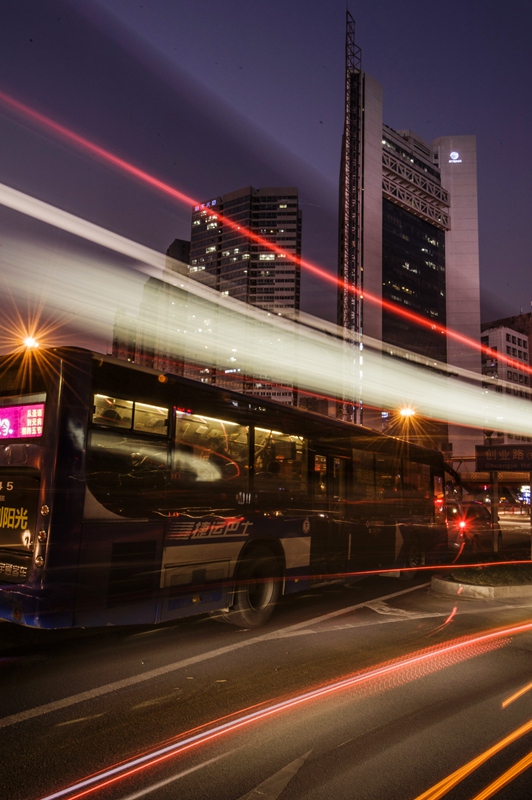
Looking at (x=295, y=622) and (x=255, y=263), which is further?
(x=255, y=263)

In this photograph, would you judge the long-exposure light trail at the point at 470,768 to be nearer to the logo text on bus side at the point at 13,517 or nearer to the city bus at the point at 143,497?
the city bus at the point at 143,497

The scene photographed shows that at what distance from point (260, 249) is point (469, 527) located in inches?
6496

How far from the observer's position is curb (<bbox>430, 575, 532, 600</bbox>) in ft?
A: 39.2

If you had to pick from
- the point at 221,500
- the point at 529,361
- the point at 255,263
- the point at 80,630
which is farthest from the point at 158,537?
the point at 255,263

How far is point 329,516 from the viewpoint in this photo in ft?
35.2

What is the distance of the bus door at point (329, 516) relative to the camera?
10.3 m

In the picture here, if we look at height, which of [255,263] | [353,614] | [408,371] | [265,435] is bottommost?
[353,614]

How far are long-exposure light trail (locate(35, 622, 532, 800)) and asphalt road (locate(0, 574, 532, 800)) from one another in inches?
0.7

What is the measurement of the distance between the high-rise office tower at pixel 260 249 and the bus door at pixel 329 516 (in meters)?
157

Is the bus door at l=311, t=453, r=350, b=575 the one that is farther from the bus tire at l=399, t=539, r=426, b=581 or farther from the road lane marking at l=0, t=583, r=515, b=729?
the bus tire at l=399, t=539, r=426, b=581

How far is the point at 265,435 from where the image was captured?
910 centimetres

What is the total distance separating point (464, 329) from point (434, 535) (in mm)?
119246

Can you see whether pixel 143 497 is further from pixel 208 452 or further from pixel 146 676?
pixel 146 676

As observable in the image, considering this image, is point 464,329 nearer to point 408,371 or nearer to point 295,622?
point 408,371
